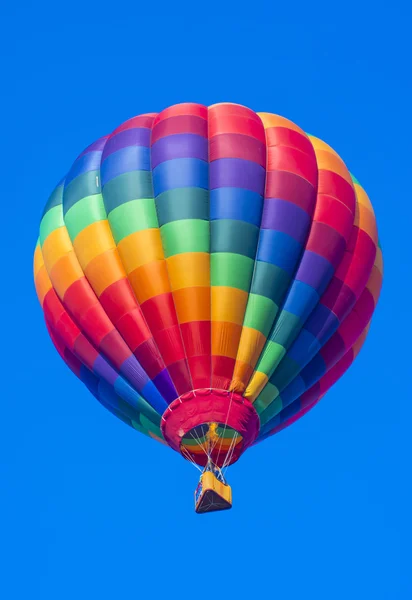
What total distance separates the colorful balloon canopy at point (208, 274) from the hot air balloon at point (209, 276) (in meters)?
0.02

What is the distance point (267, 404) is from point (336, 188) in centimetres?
373

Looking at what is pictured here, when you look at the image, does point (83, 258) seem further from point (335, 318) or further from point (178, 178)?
point (335, 318)

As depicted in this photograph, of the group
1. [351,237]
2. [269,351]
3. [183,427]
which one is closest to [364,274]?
[351,237]

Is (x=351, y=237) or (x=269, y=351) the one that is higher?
(x=351, y=237)

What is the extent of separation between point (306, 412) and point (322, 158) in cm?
416

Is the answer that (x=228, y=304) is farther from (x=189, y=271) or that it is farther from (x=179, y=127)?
(x=179, y=127)

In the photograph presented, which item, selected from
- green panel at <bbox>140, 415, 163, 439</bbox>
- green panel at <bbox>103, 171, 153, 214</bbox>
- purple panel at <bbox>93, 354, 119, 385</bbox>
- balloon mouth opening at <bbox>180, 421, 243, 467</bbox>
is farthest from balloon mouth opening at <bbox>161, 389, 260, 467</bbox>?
green panel at <bbox>103, 171, 153, 214</bbox>

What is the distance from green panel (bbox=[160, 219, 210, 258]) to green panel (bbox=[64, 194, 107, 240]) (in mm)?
1308

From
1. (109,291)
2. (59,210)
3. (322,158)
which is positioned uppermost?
(322,158)

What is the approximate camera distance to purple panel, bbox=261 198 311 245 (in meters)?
24.7

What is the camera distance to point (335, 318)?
82.1 feet

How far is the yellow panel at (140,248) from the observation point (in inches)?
961

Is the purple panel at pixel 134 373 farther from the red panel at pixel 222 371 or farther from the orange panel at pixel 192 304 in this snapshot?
the red panel at pixel 222 371

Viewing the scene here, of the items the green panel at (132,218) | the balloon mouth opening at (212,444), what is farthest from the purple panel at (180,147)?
the balloon mouth opening at (212,444)
